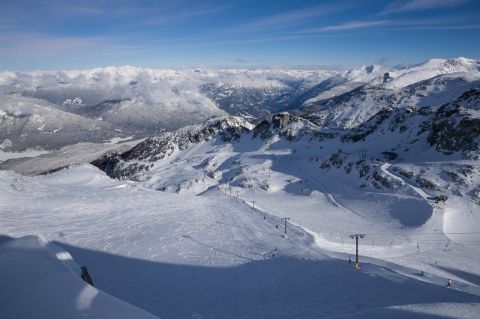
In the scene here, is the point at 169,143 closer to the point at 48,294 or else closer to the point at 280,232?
the point at 280,232

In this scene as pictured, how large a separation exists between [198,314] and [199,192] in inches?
3182

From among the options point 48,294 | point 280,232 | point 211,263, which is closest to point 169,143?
point 280,232

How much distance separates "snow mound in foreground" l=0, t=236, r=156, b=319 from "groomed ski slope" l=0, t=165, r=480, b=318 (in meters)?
0.09

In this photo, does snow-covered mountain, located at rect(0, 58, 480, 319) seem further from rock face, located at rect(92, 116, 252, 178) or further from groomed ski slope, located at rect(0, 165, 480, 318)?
rock face, located at rect(92, 116, 252, 178)

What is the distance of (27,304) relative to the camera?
10484 mm

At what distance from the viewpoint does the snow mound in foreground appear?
1016cm

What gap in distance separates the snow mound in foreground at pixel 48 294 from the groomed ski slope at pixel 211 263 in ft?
0.28

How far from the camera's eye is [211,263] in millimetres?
29688

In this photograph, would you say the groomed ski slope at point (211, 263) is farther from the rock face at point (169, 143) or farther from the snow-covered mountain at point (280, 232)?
the rock face at point (169, 143)

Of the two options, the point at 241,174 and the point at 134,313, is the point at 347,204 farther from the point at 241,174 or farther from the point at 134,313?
the point at 134,313

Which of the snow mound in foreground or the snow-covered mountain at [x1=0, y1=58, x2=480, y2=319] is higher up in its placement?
the snow mound in foreground

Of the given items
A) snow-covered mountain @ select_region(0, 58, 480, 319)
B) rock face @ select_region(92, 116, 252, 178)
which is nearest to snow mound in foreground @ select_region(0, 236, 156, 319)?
snow-covered mountain @ select_region(0, 58, 480, 319)

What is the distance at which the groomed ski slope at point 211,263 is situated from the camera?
16.7m

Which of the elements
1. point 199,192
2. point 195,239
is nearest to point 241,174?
point 199,192
